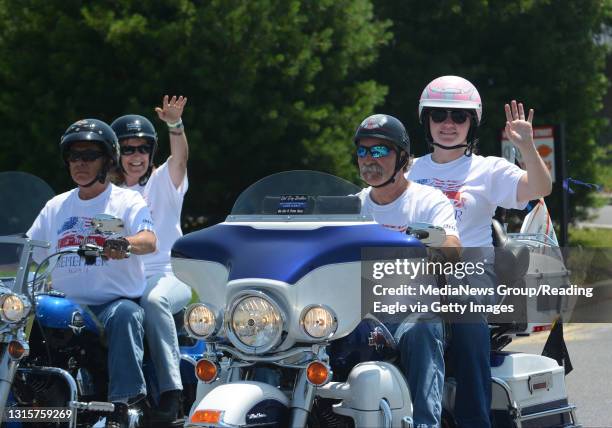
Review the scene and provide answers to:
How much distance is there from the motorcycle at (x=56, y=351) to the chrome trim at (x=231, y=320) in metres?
1.30

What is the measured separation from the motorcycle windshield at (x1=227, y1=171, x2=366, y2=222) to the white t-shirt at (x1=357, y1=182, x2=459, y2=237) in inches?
11.7

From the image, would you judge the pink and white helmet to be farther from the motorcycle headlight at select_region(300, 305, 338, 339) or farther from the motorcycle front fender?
the motorcycle front fender

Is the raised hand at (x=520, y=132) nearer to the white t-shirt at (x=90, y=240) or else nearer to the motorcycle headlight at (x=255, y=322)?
the motorcycle headlight at (x=255, y=322)

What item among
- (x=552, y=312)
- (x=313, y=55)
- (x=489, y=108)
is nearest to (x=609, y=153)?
(x=489, y=108)

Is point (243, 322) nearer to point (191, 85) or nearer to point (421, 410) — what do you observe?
point (421, 410)

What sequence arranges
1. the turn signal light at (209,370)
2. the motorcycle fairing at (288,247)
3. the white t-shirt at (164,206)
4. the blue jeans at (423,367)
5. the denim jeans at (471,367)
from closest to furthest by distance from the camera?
1. the motorcycle fairing at (288,247)
2. the turn signal light at (209,370)
3. the blue jeans at (423,367)
4. the denim jeans at (471,367)
5. the white t-shirt at (164,206)

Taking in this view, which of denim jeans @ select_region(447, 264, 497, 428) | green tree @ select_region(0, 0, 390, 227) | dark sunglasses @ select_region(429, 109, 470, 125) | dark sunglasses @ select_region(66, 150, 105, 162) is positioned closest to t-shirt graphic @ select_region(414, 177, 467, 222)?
dark sunglasses @ select_region(429, 109, 470, 125)

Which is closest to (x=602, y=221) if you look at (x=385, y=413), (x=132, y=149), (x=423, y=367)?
(x=132, y=149)

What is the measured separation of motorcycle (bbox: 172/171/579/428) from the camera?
4.53 metres

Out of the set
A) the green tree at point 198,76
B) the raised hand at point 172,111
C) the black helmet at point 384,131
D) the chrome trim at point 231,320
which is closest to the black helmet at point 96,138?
the raised hand at point 172,111

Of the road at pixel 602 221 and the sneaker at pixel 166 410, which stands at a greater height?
the road at pixel 602 221

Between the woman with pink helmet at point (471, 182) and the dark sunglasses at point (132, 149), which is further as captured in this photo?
the dark sunglasses at point (132, 149)

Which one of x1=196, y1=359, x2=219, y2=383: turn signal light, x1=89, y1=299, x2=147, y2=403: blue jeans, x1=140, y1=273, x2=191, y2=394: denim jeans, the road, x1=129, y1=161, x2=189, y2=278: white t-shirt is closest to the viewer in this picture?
x1=196, y1=359, x2=219, y2=383: turn signal light

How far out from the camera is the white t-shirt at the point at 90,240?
20.9ft
